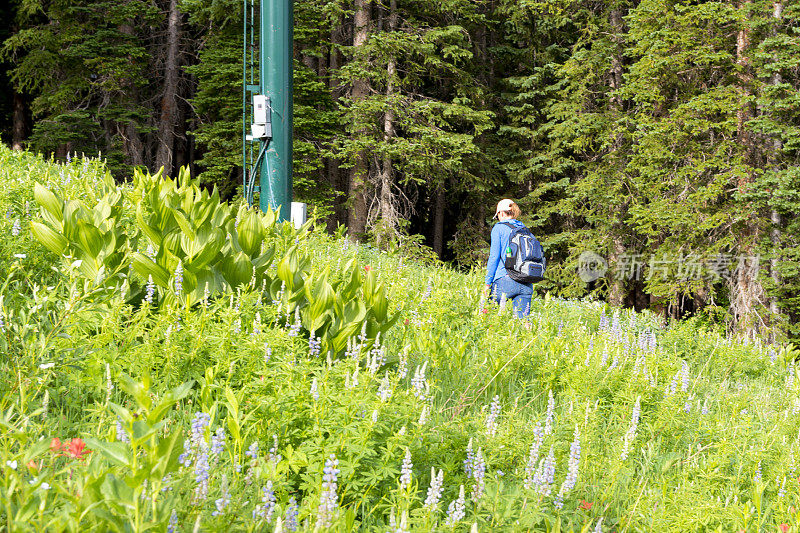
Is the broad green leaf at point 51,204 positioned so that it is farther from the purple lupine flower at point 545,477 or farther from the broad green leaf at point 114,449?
the purple lupine flower at point 545,477

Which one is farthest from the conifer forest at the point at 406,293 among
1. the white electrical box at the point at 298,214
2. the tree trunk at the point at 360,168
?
the white electrical box at the point at 298,214

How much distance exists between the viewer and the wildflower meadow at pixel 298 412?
1812mm

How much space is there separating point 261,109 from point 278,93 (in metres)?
0.26

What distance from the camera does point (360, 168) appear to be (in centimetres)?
1576

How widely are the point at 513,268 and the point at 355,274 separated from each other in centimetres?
342

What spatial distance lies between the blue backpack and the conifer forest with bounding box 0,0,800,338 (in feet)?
20.3

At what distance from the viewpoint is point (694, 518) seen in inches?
100

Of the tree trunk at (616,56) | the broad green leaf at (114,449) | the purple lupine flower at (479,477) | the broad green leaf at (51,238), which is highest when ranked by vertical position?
the tree trunk at (616,56)

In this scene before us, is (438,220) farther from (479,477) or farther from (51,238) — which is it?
(479,477)

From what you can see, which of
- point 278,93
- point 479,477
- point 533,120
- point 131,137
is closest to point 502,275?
point 278,93

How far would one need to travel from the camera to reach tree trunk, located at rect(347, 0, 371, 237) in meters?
15.8

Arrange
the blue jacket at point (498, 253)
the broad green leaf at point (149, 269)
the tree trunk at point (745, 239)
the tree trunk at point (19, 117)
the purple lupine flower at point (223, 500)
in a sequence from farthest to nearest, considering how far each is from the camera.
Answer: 1. the tree trunk at point (19, 117)
2. the tree trunk at point (745, 239)
3. the blue jacket at point (498, 253)
4. the broad green leaf at point (149, 269)
5. the purple lupine flower at point (223, 500)

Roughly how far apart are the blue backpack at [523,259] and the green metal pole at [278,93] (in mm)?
2510

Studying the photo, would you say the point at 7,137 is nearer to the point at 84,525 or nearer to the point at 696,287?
the point at 696,287
